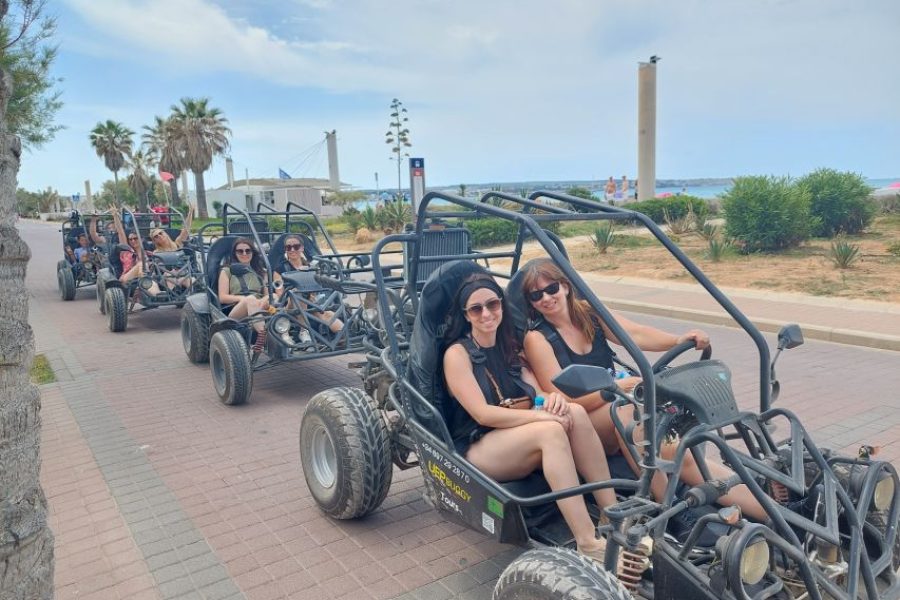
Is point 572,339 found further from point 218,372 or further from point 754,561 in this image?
point 218,372

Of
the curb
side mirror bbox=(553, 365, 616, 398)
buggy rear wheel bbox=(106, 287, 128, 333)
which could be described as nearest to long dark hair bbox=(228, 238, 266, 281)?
buggy rear wheel bbox=(106, 287, 128, 333)

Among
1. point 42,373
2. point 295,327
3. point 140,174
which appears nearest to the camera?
point 295,327

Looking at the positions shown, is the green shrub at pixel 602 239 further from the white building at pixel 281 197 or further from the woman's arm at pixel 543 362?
the white building at pixel 281 197

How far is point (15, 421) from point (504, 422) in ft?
6.06

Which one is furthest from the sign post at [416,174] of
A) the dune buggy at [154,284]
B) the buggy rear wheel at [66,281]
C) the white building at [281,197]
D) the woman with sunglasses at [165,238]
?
the white building at [281,197]

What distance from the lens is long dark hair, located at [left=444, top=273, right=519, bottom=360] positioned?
3.26 metres

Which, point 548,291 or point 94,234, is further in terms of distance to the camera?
point 94,234

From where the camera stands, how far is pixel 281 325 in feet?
21.0

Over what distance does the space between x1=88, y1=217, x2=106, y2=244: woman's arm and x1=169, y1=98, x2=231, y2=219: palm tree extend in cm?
3384

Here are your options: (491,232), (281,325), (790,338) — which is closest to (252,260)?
(281,325)

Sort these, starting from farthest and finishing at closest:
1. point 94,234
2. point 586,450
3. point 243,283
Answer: point 94,234, point 243,283, point 586,450

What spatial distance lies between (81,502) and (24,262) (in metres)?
3.10

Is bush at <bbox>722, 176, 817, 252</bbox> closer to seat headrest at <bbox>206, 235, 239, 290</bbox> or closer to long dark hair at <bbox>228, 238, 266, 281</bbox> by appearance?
long dark hair at <bbox>228, 238, 266, 281</bbox>

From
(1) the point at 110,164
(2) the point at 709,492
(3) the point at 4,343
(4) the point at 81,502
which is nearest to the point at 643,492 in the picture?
A: (2) the point at 709,492
